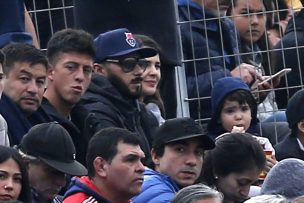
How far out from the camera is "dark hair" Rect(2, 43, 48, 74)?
9438 mm

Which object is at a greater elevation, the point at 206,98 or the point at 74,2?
the point at 74,2

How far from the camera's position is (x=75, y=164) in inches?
349

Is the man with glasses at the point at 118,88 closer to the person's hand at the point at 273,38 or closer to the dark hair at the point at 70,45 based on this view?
the dark hair at the point at 70,45

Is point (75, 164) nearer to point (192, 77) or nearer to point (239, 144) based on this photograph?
point (239, 144)

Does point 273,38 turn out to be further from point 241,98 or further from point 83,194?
point 83,194

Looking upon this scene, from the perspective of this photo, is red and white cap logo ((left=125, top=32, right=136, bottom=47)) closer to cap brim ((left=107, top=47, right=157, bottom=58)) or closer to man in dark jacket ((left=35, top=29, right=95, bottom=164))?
cap brim ((left=107, top=47, right=157, bottom=58))

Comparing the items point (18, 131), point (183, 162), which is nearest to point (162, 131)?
point (183, 162)

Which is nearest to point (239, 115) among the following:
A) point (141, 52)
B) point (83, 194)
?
point (141, 52)

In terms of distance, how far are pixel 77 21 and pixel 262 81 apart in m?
1.50

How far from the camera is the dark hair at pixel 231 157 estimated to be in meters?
9.60

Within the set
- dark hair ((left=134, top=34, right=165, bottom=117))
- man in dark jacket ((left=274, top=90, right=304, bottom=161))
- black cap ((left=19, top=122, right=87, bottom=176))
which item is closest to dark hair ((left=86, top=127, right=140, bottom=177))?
black cap ((left=19, top=122, right=87, bottom=176))

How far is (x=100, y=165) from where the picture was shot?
871cm

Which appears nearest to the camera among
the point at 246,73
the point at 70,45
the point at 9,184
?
the point at 9,184

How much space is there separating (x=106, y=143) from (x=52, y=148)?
12.0 inches
